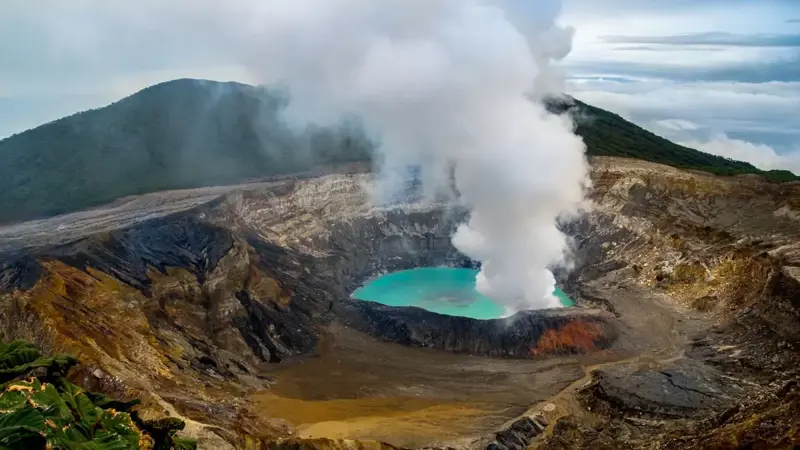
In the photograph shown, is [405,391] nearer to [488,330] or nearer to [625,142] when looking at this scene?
[488,330]

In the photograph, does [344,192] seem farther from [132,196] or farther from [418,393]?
[418,393]

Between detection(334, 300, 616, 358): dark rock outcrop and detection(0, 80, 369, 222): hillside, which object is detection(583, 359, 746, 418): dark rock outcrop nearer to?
detection(334, 300, 616, 358): dark rock outcrop

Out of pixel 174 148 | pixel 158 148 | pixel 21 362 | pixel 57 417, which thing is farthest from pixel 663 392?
pixel 158 148

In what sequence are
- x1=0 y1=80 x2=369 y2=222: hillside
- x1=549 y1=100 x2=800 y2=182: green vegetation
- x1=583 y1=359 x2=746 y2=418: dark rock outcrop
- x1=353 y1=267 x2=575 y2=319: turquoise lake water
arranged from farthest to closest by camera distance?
x1=549 y1=100 x2=800 y2=182: green vegetation, x1=0 y1=80 x2=369 y2=222: hillside, x1=353 y1=267 x2=575 y2=319: turquoise lake water, x1=583 y1=359 x2=746 y2=418: dark rock outcrop

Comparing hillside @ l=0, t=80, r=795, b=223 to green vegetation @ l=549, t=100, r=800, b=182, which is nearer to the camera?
hillside @ l=0, t=80, r=795, b=223

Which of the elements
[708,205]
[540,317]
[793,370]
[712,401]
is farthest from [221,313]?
[708,205]

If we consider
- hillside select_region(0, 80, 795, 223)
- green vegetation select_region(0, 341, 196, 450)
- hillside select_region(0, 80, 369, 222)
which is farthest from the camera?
hillside select_region(0, 80, 795, 223)

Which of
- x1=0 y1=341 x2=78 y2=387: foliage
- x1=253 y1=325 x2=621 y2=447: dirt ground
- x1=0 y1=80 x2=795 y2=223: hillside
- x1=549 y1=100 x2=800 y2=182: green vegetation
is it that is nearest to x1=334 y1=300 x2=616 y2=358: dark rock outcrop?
x1=253 y1=325 x2=621 y2=447: dirt ground
